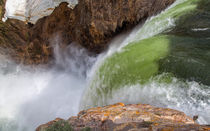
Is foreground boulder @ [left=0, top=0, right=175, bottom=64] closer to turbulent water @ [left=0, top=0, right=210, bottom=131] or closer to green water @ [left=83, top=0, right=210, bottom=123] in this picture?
turbulent water @ [left=0, top=0, right=210, bottom=131]

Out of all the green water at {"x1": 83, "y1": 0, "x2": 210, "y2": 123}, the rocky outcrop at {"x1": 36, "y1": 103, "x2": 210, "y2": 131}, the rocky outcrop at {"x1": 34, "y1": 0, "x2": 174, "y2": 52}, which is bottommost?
the rocky outcrop at {"x1": 36, "y1": 103, "x2": 210, "y2": 131}

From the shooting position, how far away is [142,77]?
3.60m

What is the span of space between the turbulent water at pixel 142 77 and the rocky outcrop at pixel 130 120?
450 mm

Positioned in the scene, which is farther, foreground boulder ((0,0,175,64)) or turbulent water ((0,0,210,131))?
foreground boulder ((0,0,175,64))

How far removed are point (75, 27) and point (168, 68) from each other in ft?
18.5

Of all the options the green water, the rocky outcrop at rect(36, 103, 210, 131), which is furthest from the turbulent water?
the rocky outcrop at rect(36, 103, 210, 131)

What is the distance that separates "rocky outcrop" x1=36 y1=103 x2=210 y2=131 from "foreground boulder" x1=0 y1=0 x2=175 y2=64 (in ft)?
15.5

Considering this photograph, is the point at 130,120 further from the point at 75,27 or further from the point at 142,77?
the point at 75,27

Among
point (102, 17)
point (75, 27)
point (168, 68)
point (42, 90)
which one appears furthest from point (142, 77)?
point (42, 90)

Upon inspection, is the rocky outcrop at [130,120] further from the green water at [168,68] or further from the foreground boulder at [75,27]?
the foreground boulder at [75,27]

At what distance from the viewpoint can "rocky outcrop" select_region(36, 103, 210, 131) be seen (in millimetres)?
2307

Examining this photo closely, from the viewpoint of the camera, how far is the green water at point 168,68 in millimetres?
2951

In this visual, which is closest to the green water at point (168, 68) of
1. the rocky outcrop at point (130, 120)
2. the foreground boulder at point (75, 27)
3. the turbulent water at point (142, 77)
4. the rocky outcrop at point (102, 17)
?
the turbulent water at point (142, 77)

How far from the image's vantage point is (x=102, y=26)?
282 inches
